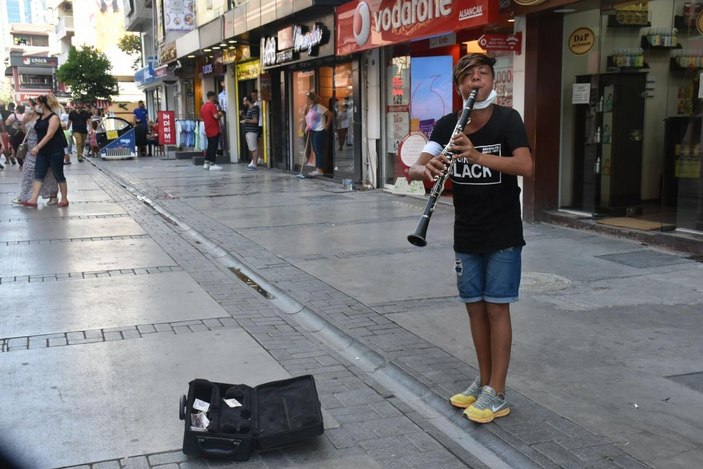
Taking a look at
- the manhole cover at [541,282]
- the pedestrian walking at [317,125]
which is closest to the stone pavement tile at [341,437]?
the manhole cover at [541,282]

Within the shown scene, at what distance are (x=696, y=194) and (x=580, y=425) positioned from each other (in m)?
5.53

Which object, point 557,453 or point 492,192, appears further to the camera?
point 492,192

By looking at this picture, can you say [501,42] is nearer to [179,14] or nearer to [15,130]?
[15,130]

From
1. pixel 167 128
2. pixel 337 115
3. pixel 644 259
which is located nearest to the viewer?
pixel 644 259

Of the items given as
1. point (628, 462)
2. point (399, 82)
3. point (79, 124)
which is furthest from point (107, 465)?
point (79, 124)

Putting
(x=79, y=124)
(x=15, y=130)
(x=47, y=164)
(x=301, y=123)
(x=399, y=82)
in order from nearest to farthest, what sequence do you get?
1. (x=47, y=164)
2. (x=399, y=82)
3. (x=301, y=123)
4. (x=15, y=130)
5. (x=79, y=124)

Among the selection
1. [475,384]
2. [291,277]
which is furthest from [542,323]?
[291,277]

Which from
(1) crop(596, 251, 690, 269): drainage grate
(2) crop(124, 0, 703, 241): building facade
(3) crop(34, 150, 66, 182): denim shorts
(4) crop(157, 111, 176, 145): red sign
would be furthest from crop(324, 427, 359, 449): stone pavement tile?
(4) crop(157, 111, 176, 145): red sign

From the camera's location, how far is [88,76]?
46.3 m

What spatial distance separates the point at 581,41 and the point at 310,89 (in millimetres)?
9206

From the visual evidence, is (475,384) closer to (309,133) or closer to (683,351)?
(683,351)

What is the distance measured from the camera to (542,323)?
5594mm

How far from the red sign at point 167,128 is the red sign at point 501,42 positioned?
19521 mm

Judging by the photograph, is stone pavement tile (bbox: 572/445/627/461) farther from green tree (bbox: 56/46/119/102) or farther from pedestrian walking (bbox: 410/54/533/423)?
green tree (bbox: 56/46/119/102)
